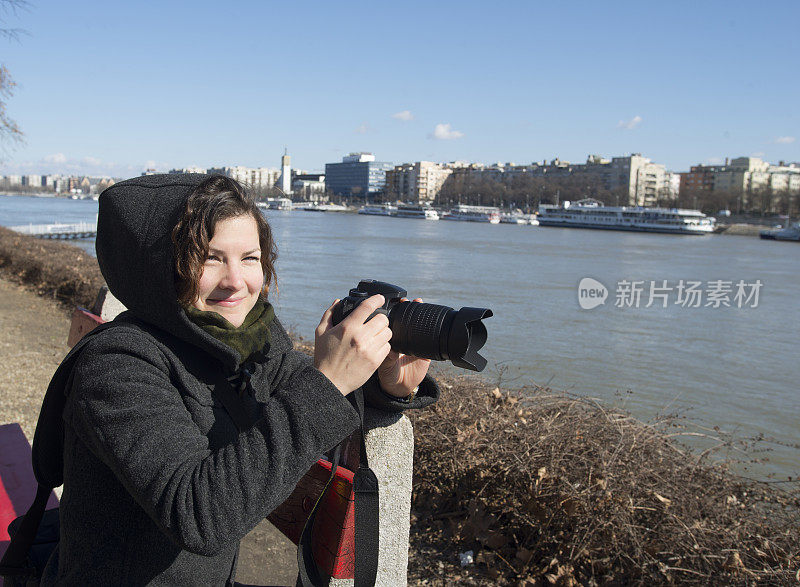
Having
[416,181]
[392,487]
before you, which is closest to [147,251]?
[392,487]

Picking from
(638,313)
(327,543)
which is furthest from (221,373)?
(638,313)

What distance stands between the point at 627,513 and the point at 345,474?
1.86m

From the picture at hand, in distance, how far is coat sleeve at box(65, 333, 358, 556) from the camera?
111 centimetres

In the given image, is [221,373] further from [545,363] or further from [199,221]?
[545,363]

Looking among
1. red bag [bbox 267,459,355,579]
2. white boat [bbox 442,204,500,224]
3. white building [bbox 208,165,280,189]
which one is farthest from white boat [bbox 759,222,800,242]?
red bag [bbox 267,459,355,579]

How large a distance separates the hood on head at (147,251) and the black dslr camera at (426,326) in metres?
0.29

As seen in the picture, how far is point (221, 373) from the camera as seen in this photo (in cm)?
138

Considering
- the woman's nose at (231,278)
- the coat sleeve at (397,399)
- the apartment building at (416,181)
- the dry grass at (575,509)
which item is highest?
the apartment building at (416,181)

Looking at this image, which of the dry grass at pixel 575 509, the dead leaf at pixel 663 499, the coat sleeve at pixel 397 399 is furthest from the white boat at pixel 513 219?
the coat sleeve at pixel 397 399

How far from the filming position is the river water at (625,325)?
877cm

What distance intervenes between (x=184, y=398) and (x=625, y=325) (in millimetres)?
14522

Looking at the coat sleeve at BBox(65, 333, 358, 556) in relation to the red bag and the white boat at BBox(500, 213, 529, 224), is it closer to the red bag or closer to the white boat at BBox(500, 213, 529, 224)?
the red bag

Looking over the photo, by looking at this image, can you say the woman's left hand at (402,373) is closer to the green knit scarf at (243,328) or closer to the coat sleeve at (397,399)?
the coat sleeve at (397,399)

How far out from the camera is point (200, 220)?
1309mm
